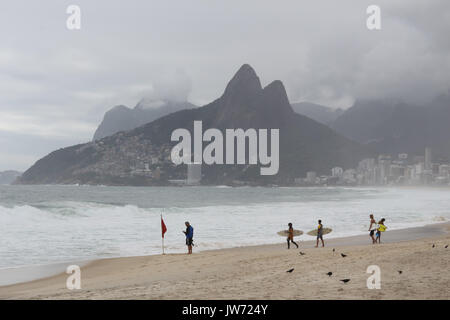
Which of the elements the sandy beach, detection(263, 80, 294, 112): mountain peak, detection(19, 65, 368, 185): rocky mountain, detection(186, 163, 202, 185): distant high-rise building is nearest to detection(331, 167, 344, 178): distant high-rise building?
detection(19, 65, 368, 185): rocky mountain

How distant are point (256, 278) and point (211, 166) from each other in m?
155

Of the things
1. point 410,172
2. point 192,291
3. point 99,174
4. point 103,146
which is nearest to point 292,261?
point 192,291

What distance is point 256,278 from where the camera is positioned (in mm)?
9188

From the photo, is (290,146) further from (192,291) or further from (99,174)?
(192,291)

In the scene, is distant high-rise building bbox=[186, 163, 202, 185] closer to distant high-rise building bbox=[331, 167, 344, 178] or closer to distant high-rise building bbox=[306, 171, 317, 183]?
distant high-rise building bbox=[306, 171, 317, 183]

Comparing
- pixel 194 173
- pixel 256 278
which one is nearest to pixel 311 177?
pixel 194 173

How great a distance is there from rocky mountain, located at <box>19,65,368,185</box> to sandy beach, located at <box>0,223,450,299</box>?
453 feet

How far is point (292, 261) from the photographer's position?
11469mm

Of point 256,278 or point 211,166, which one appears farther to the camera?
point 211,166

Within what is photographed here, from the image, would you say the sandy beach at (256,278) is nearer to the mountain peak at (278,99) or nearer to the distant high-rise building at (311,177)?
the distant high-rise building at (311,177)

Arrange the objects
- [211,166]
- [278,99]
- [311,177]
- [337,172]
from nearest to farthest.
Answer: [311,177]
[211,166]
[337,172]
[278,99]

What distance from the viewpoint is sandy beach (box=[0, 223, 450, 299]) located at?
750 cm

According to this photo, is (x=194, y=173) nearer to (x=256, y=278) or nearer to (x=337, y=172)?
(x=337, y=172)

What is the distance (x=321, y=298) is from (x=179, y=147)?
154681 mm
